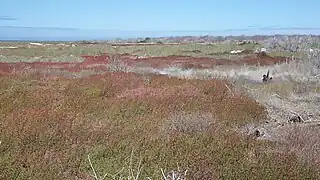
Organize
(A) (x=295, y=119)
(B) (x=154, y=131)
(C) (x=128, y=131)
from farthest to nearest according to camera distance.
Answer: (A) (x=295, y=119)
(B) (x=154, y=131)
(C) (x=128, y=131)

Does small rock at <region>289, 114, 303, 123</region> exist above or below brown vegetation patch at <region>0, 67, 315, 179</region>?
below

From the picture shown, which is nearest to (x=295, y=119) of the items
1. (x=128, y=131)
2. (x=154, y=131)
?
(x=154, y=131)

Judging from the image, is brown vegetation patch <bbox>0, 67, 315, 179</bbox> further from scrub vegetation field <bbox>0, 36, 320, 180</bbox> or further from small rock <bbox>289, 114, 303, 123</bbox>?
small rock <bbox>289, 114, 303, 123</bbox>

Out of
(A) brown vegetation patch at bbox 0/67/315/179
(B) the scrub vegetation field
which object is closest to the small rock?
(B) the scrub vegetation field

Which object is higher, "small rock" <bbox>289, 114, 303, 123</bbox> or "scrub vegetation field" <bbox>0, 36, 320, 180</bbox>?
"scrub vegetation field" <bbox>0, 36, 320, 180</bbox>

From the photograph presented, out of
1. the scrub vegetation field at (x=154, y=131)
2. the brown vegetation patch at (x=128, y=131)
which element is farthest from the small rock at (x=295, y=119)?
the brown vegetation patch at (x=128, y=131)

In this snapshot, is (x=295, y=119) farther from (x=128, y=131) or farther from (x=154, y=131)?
(x=128, y=131)

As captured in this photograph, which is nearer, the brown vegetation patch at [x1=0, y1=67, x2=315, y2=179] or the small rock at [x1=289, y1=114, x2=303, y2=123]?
the brown vegetation patch at [x1=0, y1=67, x2=315, y2=179]

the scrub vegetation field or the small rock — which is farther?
the small rock

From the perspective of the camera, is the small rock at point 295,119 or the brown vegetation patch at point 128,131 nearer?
the brown vegetation patch at point 128,131

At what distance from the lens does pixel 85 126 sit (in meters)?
9.29

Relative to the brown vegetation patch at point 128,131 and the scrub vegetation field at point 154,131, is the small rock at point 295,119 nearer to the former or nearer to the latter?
the scrub vegetation field at point 154,131

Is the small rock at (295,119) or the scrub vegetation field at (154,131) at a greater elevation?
the scrub vegetation field at (154,131)

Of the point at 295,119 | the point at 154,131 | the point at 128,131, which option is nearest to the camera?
the point at 128,131
